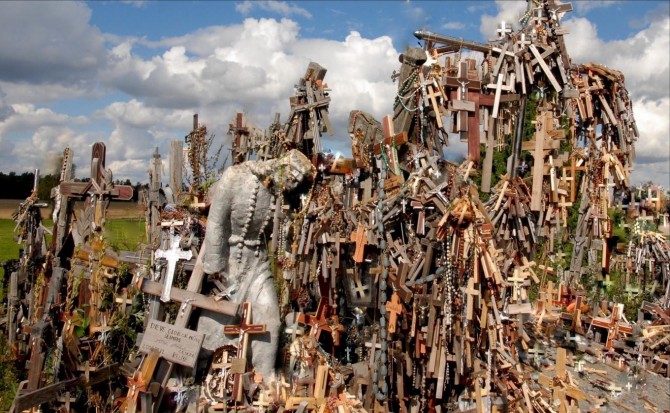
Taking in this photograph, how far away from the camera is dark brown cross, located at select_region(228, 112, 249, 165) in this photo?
931cm

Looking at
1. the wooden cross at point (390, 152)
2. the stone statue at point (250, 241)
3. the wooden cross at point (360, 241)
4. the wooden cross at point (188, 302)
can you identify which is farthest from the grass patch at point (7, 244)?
the wooden cross at point (390, 152)

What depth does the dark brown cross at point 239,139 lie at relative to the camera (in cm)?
931

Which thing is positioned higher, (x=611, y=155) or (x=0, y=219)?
(x=611, y=155)

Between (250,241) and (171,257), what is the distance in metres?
0.87

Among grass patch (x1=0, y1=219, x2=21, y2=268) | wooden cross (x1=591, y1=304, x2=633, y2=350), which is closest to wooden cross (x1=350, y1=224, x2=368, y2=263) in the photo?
wooden cross (x1=591, y1=304, x2=633, y2=350)

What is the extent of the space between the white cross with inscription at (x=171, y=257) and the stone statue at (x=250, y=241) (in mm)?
397

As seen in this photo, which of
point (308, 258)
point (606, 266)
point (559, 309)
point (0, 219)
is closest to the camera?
point (308, 258)

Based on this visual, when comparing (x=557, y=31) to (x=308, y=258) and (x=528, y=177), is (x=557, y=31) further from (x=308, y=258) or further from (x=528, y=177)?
(x=308, y=258)

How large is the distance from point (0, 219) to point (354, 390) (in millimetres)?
25972

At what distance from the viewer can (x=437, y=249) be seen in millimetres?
5809

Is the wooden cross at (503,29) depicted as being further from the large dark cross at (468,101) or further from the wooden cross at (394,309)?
the wooden cross at (394,309)

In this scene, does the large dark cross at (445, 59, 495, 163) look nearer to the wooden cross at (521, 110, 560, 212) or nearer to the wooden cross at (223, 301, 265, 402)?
the wooden cross at (521, 110, 560, 212)

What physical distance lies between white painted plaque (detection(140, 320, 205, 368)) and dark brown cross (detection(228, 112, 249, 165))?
148 inches

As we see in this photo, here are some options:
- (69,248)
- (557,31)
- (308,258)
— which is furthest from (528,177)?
(69,248)
